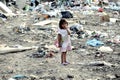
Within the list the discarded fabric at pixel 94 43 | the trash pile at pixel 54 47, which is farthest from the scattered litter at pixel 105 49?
the discarded fabric at pixel 94 43

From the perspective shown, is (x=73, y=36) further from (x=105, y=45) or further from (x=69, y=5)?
(x=69, y=5)

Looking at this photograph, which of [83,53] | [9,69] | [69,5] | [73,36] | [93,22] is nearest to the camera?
[9,69]

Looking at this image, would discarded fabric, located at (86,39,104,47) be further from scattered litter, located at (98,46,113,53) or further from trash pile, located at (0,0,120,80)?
scattered litter, located at (98,46,113,53)

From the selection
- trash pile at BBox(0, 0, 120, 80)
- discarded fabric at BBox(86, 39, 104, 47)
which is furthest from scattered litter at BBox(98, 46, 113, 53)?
discarded fabric at BBox(86, 39, 104, 47)

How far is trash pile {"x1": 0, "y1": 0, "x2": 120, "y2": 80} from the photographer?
6.42m

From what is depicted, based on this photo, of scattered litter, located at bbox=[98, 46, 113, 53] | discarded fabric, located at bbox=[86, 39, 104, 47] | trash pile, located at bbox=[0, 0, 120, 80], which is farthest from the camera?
discarded fabric, located at bbox=[86, 39, 104, 47]

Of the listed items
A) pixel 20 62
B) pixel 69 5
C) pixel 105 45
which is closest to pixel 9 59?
pixel 20 62

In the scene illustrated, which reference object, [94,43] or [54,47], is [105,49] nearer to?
[94,43]

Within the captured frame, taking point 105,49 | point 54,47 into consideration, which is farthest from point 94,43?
point 54,47

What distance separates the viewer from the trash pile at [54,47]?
253 inches

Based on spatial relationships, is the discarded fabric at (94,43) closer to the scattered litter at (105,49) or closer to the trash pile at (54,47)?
the trash pile at (54,47)

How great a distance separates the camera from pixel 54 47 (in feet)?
27.7

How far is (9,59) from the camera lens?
292 inches

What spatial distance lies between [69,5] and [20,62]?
10.2 m
